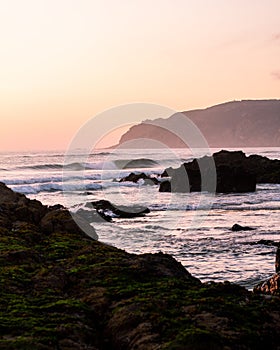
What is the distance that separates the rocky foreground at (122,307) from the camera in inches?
268

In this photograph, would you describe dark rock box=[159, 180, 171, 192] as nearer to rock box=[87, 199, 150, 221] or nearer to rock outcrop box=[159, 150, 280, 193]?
rock outcrop box=[159, 150, 280, 193]

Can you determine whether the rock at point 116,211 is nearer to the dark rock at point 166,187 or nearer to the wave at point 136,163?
the dark rock at point 166,187

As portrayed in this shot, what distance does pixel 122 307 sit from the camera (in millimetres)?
8055

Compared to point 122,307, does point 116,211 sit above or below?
below

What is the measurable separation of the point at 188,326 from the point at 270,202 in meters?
36.7

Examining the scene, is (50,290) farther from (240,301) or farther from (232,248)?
(232,248)

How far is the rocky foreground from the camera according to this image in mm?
6801

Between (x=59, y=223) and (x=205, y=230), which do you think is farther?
(x=205, y=230)

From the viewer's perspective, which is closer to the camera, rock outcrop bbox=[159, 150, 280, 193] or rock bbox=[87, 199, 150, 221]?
rock bbox=[87, 199, 150, 221]

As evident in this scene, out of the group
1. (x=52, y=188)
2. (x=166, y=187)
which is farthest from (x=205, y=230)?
(x=52, y=188)

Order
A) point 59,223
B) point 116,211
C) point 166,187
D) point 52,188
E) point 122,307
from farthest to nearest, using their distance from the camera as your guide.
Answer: point 52,188 < point 166,187 < point 116,211 < point 59,223 < point 122,307

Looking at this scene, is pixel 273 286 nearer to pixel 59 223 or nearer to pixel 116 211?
pixel 59 223

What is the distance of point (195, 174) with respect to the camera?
59625mm

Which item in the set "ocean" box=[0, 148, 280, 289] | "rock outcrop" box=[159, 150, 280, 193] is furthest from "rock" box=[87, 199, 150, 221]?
"rock outcrop" box=[159, 150, 280, 193]
